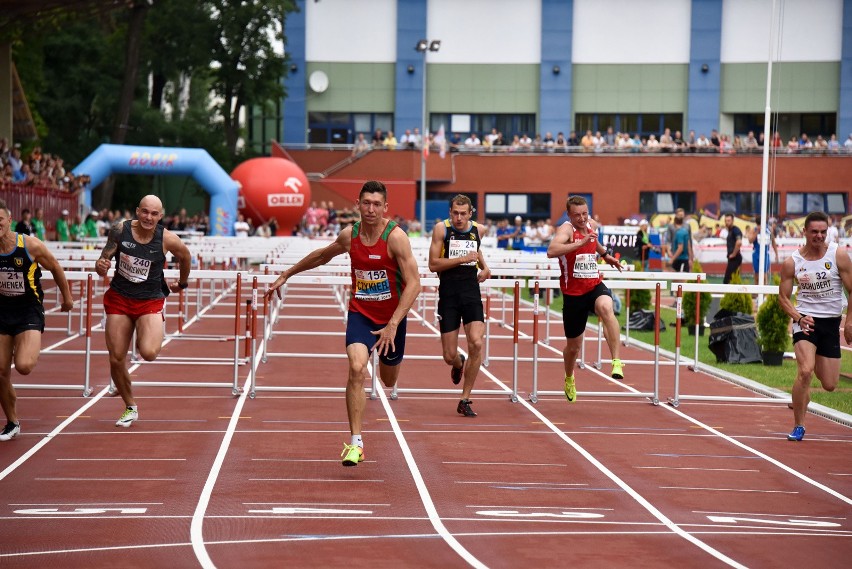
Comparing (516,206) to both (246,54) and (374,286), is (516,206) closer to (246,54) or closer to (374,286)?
(246,54)

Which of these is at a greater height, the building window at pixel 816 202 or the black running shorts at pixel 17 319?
the building window at pixel 816 202

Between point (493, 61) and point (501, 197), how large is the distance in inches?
326

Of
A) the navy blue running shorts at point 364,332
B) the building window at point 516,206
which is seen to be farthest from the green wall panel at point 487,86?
the navy blue running shorts at point 364,332

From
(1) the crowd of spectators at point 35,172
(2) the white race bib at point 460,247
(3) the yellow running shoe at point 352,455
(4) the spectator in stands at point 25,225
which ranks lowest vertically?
(3) the yellow running shoe at point 352,455

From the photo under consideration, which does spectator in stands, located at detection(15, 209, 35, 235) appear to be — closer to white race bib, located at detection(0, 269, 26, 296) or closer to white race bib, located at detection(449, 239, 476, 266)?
white race bib, located at detection(449, 239, 476, 266)

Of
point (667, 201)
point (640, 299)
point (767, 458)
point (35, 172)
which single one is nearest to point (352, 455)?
point (767, 458)

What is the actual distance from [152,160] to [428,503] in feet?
123

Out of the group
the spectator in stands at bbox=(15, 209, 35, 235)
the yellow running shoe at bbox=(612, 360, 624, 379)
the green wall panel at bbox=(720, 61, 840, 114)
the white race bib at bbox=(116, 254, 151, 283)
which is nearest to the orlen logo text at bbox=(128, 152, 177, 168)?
the spectator in stands at bbox=(15, 209, 35, 235)

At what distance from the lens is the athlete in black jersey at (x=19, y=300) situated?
9984 millimetres

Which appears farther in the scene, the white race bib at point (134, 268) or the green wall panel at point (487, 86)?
the green wall panel at point (487, 86)

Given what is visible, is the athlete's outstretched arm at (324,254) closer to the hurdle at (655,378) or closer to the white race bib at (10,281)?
the white race bib at (10,281)

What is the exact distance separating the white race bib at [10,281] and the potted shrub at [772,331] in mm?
9790

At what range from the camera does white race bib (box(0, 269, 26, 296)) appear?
9.99 m

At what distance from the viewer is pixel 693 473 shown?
31.4 feet
